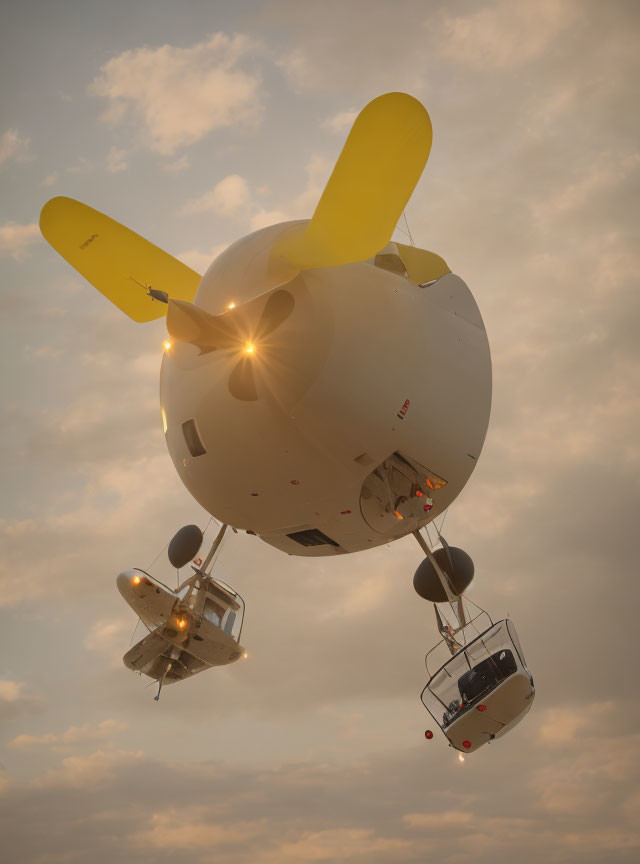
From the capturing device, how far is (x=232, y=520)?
51.5 feet

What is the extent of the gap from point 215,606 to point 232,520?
165 inches

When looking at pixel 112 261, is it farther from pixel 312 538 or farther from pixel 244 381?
pixel 312 538

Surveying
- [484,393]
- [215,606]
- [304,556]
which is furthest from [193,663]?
[484,393]

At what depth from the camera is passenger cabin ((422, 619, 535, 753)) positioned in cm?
1619

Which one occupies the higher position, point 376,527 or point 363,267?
point 363,267

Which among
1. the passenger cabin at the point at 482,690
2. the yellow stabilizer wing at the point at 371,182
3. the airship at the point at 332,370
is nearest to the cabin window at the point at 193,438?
the airship at the point at 332,370

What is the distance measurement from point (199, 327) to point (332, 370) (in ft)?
6.97

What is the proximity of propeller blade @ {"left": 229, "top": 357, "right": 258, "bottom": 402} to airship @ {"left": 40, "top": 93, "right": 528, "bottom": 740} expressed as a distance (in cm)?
2

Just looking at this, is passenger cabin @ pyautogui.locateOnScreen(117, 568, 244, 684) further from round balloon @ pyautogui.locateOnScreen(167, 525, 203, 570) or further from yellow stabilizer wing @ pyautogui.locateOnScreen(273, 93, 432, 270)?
yellow stabilizer wing @ pyautogui.locateOnScreen(273, 93, 432, 270)

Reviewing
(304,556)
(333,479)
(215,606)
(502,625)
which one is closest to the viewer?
(333,479)

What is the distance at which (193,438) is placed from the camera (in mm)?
14484

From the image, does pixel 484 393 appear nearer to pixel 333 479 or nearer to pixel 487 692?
pixel 333 479

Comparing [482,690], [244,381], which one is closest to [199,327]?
[244,381]

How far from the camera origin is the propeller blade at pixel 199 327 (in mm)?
13023
